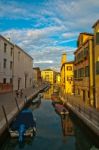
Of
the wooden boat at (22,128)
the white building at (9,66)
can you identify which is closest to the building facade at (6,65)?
the white building at (9,66)

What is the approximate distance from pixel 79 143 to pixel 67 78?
50257mm

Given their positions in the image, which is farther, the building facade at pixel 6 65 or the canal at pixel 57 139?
the building facade at pixel 6 65

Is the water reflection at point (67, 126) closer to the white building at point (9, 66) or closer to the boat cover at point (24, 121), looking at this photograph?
the boat cover at point (24, 121)

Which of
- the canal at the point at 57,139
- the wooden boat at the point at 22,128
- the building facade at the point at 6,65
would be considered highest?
the building facade at the point at 6,65

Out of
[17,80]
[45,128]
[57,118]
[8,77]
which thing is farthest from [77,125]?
[17,80]

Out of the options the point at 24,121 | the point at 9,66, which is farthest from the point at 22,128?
the point at 9,66

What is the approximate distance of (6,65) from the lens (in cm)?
6103

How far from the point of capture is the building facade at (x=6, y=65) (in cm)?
5697

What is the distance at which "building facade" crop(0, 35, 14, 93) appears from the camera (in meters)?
57.0

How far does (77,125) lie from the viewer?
1334 inches

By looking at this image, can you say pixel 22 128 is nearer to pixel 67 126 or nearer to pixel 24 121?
pixel 24 121

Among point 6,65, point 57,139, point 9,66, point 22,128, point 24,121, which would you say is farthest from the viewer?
point 9,66

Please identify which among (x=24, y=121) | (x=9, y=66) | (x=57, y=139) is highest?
(x=9, y=66)

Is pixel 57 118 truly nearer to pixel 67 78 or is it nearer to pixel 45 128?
pixel 45 128
